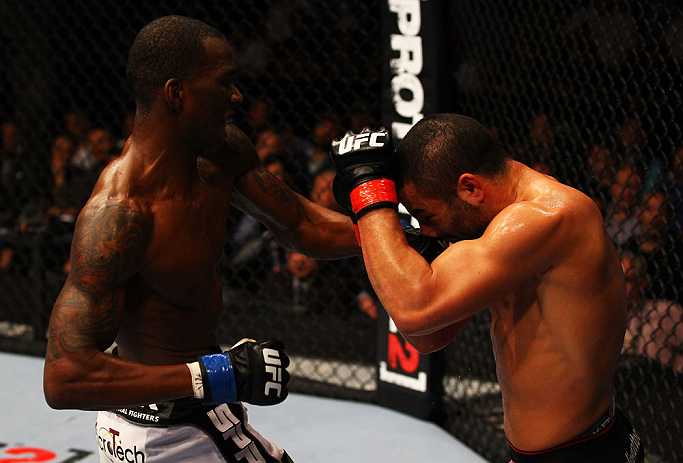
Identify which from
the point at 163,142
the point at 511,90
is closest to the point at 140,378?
the point at 163,142

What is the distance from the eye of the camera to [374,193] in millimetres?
1424

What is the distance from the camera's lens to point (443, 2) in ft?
9.39

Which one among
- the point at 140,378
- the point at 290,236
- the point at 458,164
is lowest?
the point at 290,236

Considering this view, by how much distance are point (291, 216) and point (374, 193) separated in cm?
56

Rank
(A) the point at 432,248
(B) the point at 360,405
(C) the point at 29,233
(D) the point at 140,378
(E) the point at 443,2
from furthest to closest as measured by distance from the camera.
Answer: (C) the point at 29,233, (B) the point at 360,405, (E) the point at 443,2, (A) the point at 432,248, (D) the point at 140,378

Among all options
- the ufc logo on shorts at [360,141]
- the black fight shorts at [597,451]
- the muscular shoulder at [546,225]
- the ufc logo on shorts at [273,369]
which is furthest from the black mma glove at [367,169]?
the black fight shorts at [597,451]

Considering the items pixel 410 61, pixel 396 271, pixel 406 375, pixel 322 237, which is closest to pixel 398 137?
pixel 410 61

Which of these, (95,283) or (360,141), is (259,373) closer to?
(95,283)

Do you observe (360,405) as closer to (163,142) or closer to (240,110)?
(240,110)

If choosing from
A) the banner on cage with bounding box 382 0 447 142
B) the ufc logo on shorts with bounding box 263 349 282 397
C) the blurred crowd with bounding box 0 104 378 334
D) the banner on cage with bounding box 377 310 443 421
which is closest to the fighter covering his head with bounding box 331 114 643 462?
the ufc logo on shorts with bounding box 263 349 282 397

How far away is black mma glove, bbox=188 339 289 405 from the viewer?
147cm

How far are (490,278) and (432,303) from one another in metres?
0.11

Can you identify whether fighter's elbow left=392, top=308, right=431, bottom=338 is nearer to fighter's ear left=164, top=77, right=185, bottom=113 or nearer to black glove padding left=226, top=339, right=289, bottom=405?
black glove padding left=226, top=339, right=289, bottom=405

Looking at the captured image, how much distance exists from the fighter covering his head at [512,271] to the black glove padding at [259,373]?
0.28 metres
